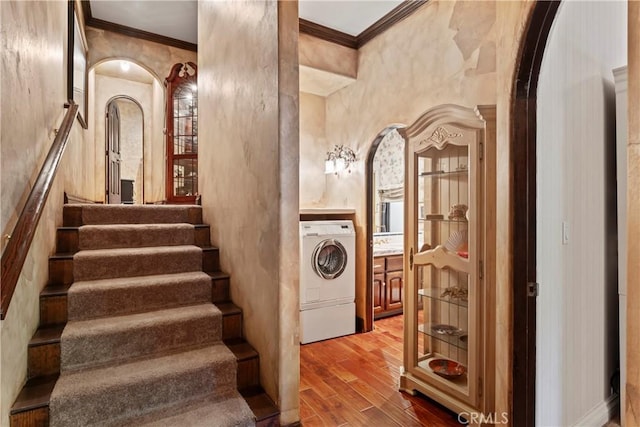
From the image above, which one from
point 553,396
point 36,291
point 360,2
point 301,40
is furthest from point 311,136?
point 553,396

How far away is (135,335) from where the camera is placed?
1.98m

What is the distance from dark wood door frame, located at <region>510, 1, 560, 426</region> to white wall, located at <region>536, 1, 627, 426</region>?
6cm

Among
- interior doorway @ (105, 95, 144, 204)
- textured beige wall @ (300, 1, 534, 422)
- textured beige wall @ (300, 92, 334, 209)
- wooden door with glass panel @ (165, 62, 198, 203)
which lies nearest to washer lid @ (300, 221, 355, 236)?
textured beige wall @ (300, 1, 534, 422)

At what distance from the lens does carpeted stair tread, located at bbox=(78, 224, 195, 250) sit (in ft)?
8.30

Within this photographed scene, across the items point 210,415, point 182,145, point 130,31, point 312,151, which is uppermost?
point 130,31

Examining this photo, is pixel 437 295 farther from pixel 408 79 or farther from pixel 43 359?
pixel 43 359

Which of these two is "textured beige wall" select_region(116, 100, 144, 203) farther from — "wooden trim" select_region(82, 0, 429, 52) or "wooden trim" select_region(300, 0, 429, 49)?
"wooden trim" select_region(300, 0, 429, 49)

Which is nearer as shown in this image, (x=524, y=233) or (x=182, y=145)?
(x=524, y=233)

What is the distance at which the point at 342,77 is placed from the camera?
12.2 ft

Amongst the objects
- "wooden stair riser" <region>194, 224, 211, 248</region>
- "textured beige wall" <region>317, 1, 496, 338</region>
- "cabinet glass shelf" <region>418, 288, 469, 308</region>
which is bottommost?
"cabinet glass shelf" <region>418, 288, 469, 308</region>

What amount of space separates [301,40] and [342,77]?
584mm

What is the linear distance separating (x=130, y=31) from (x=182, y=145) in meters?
1.53

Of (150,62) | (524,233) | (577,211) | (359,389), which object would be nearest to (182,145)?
(150,62)

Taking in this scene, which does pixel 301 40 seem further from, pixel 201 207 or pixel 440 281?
pixel 440 281
